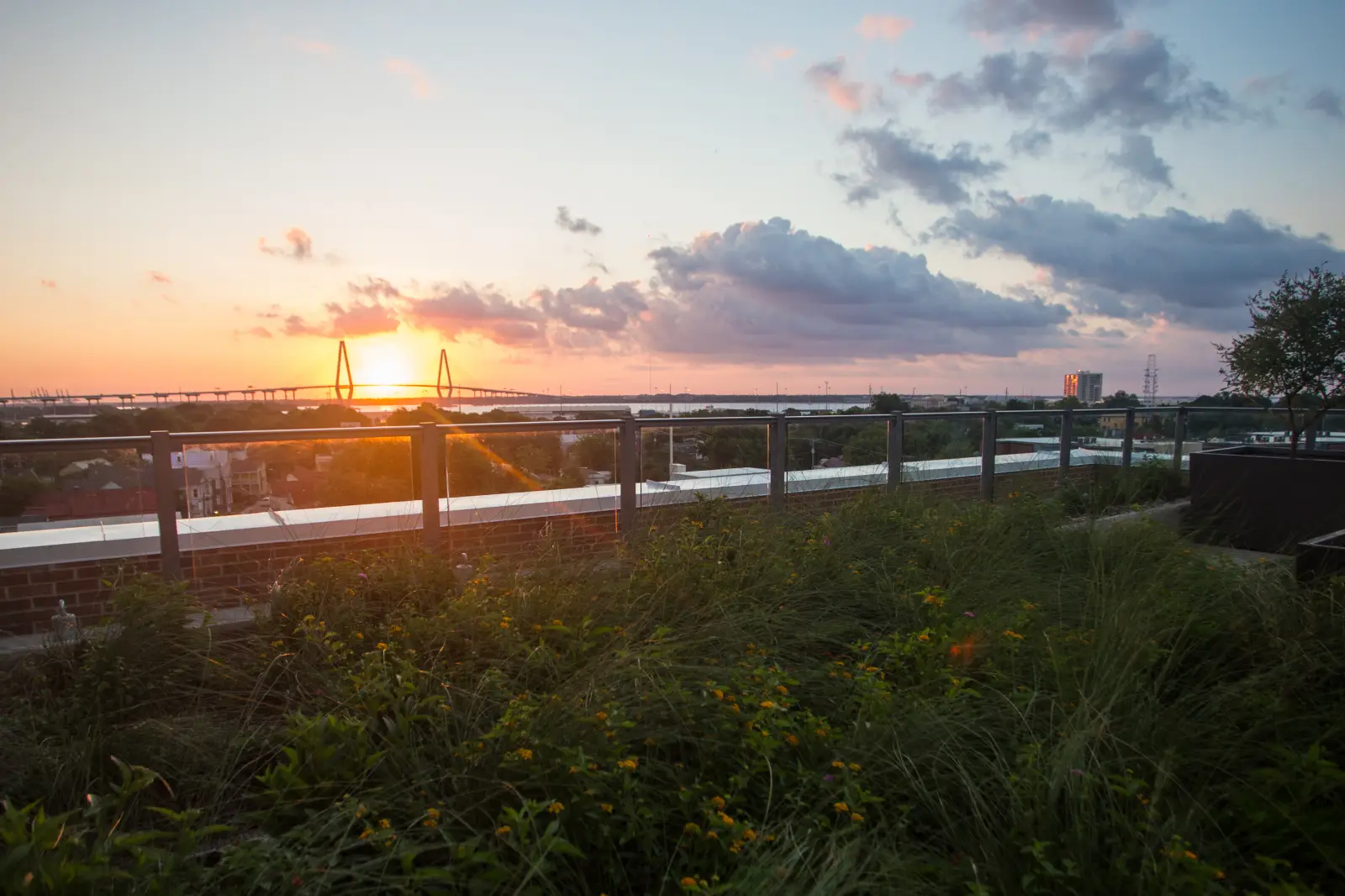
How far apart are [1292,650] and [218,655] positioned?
4.52 m

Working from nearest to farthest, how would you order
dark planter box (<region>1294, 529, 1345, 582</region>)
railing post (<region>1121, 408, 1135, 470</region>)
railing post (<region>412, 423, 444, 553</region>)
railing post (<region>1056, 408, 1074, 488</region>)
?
dark planter box (<region>1294, 529, 1345, 582</region>), railing post (<region>412, 423, 444, 553</region>), railing post (<region>1056, 408, 1074, 488</region>), railing post (<region>1121, 408, 1135, 470</region>)

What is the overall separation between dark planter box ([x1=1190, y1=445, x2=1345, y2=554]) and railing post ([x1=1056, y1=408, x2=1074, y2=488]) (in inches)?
59.5

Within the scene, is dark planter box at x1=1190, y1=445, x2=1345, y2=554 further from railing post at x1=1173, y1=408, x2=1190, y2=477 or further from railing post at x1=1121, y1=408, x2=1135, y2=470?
railing post at x1=1173, y1=408, x2=1190, y2=477

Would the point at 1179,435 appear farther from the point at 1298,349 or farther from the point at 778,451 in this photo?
the point at 778,451

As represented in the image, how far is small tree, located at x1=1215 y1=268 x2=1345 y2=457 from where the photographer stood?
27.6ft

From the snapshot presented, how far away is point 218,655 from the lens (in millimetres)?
3209

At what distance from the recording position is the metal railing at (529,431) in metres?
4.46

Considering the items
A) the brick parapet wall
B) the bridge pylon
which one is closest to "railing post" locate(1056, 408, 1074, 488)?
the brick parapet wall

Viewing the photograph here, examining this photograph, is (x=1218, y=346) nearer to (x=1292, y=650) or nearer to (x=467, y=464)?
(x=1292, y=650)

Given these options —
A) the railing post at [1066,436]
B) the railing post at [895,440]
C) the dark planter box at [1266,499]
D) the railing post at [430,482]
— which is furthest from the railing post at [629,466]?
the railing post at [1066,436]

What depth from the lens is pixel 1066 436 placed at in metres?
9.28

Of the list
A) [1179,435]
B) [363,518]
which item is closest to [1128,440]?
[1179,435]

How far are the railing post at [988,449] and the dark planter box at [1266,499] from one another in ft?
6.52

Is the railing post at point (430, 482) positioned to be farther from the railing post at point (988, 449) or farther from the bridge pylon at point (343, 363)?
the bridge pylon at point (343, 363)
